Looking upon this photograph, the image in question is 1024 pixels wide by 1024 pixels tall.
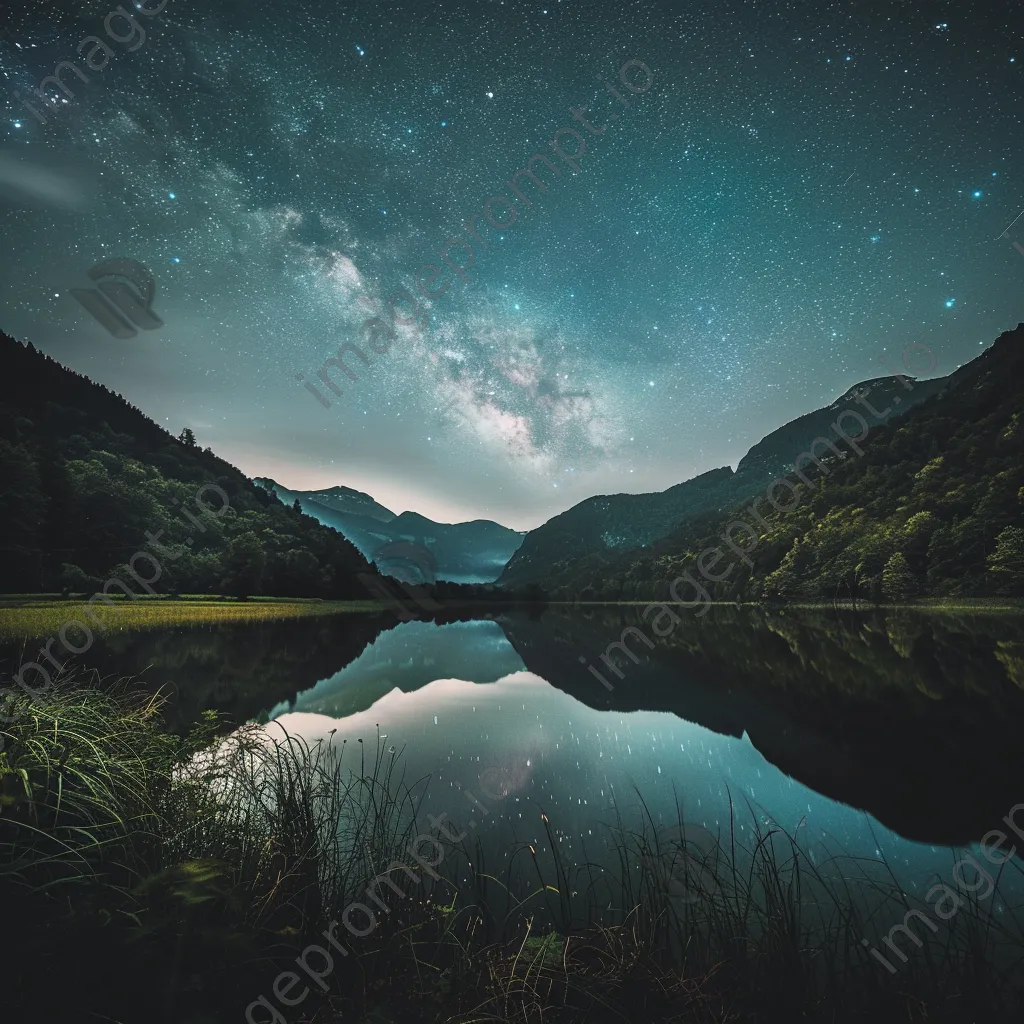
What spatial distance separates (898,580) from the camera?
68.8m

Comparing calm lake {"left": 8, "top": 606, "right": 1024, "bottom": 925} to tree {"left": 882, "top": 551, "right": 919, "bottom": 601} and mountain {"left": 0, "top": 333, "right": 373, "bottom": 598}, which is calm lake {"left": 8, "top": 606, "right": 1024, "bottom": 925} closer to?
mountain {"left": 0, "top": 333, "right": 373, "bottom": 598}

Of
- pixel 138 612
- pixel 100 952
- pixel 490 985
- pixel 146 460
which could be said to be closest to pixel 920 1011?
pixel 490 985

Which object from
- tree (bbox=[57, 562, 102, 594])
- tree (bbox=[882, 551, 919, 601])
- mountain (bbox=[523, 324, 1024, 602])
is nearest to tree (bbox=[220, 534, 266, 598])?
tree (bbox=[57, 562, 102, 594])

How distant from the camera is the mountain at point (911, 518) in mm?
65562

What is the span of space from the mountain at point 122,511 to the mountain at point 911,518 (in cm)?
9761

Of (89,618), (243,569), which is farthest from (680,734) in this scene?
(243,569)

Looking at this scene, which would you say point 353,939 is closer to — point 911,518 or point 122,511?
point 122,511

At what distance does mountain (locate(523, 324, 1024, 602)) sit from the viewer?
65.6 m

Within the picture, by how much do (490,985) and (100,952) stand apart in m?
2.38

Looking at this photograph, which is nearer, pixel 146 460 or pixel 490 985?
pixel 490 985

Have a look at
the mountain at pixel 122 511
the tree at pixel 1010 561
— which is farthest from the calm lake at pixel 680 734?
the mountain at pixel 122 511

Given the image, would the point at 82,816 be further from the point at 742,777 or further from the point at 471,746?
the point at 742,777

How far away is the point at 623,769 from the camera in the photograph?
951 centimetres

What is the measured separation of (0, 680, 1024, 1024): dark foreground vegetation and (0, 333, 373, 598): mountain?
6509 centimetres
